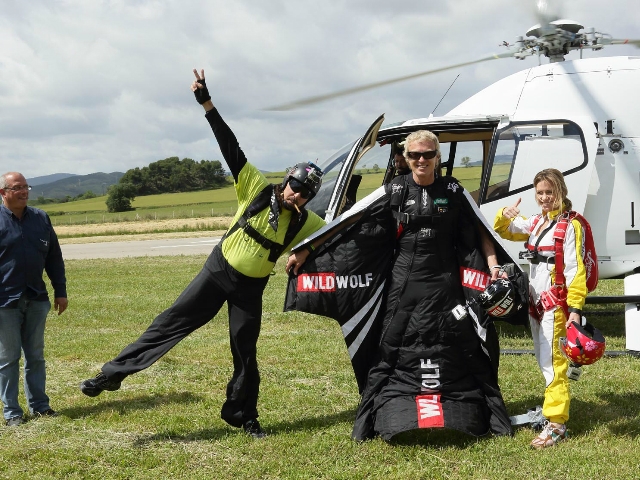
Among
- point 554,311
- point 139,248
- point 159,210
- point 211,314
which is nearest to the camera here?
point 554,311

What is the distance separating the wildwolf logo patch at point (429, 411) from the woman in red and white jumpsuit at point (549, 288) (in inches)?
24.9

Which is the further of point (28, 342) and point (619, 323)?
point (619, 323)

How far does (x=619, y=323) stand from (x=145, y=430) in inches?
251

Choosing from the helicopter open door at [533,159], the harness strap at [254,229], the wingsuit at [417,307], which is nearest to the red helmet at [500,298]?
the wingsuit at [417,307]

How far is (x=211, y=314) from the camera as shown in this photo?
4422 mm

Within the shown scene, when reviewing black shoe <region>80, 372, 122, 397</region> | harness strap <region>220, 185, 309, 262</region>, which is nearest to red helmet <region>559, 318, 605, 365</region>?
harness strap <region>220, 185, 309, 262</region>

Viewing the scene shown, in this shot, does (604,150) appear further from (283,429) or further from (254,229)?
(283,429)

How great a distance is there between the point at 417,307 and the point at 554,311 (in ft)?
3.03

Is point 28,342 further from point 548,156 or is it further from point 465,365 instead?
point 548,156

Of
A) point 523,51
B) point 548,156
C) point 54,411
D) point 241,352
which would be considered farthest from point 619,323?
point 54,411

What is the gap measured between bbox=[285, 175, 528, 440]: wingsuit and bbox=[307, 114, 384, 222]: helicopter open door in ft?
9.04

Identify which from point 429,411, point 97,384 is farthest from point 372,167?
point 97,384

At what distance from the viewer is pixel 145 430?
4.70 meters

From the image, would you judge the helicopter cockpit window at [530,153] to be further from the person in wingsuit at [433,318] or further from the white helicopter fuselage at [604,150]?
the person in wingsuit at [433,318]
